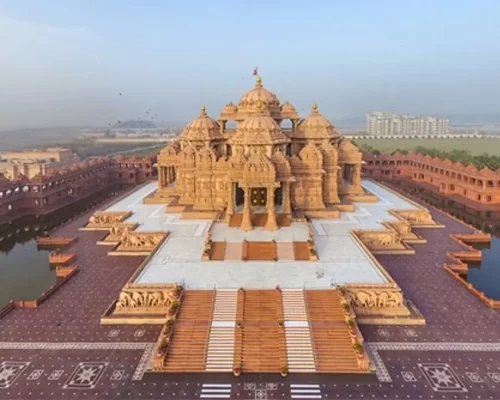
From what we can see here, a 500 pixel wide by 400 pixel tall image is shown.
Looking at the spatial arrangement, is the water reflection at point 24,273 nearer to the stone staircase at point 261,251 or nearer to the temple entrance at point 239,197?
the stone staircase at point 261,251

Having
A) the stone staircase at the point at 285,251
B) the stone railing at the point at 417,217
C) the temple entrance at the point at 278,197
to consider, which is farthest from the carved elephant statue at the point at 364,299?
the stone railing at the point at 417,217

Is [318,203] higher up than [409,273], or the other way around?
[318,203]

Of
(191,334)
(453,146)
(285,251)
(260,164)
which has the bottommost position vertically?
(191,334)

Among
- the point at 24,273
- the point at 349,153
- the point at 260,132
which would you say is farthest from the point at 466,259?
the point at 24,273

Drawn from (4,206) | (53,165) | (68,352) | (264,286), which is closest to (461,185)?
(264,286)

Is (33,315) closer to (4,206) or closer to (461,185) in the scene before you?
(4,206)

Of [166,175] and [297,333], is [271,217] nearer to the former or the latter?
[297,333]
